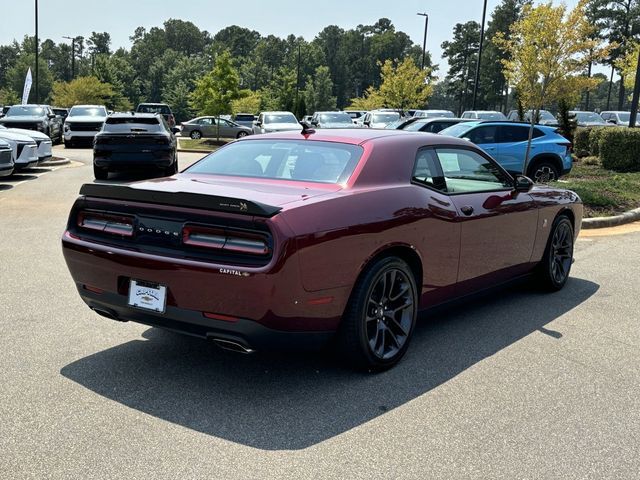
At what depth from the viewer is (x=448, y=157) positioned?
5406 mm

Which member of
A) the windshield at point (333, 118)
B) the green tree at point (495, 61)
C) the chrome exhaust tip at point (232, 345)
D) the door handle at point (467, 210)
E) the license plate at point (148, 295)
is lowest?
the chrome exhaust tip at point (232, 345)

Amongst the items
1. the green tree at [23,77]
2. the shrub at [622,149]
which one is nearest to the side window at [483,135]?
the shrub at [622,149]

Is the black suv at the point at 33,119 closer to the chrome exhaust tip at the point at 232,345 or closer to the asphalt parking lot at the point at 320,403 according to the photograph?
the asphalt parking lot at the point at 320,403

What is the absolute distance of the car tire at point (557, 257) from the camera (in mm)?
6496

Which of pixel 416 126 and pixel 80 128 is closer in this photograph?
pixel 416 126

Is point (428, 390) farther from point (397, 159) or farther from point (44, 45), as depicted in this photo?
point (44, 45)

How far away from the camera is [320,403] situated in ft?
12.8

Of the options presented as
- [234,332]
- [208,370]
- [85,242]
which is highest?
[85,242]

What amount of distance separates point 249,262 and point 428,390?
141 cm

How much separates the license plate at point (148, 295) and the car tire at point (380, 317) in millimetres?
1085

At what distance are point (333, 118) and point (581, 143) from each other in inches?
400

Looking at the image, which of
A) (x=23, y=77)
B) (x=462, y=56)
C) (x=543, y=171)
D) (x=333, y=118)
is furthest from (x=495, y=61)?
(x=543, y=171)

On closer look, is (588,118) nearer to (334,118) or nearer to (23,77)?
(334,118)

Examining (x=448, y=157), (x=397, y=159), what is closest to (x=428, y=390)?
(x=397, y=159)
